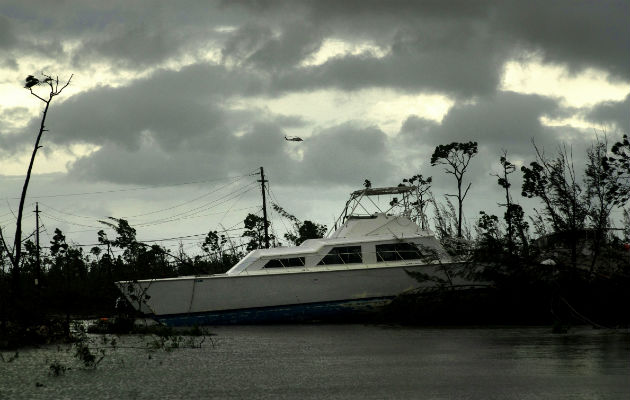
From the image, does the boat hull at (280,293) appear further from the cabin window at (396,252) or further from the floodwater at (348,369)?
the floodwater at (348,369)

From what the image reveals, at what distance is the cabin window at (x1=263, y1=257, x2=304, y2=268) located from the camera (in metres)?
23.5

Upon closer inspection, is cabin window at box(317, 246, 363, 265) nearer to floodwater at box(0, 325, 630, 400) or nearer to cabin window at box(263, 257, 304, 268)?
cabin window at box(263, 257, 304, 268)

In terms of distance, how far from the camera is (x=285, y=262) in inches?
928

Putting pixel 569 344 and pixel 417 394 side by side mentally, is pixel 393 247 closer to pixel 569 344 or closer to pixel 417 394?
pixel 569 344

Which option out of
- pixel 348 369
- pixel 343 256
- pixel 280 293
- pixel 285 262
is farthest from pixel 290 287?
pixel 348 369

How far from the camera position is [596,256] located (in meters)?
20.7

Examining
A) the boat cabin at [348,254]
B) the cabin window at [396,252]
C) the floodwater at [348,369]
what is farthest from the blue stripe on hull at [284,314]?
the floodwater at [348,369]

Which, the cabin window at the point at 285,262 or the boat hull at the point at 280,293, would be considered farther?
the cabin window at the point at 285,262

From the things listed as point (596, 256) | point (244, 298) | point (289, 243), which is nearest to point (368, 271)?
point (244, 298)

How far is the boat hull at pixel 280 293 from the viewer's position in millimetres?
23281

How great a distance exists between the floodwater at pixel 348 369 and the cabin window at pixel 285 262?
19.7 ft

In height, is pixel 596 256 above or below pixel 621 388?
above

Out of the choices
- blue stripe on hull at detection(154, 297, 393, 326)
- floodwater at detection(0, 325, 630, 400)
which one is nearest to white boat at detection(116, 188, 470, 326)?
blue stripe on hull at detection(154, 297, 393, 326)

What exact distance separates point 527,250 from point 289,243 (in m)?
22.5
